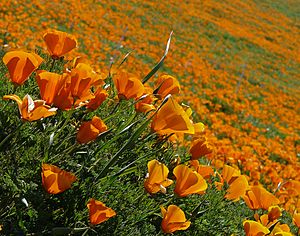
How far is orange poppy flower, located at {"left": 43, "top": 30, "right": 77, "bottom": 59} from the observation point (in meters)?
1.65

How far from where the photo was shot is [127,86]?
1.72 m

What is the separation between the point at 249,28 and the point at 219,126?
1688 cm

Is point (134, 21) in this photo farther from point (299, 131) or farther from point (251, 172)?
point (251, 172)

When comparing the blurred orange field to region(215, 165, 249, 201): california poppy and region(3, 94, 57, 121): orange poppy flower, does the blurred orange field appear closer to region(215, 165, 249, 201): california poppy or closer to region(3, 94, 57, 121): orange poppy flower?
region(215, 165, 249, 201): california poppy

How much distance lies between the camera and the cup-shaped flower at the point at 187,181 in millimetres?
1544

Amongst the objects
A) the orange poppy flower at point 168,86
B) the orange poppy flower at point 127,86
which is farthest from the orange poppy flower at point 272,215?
the orange poppy flower at point 127,86

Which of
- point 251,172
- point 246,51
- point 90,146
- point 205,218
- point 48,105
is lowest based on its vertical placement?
point 246,51

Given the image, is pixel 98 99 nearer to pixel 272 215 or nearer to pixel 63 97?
pixel 63 97

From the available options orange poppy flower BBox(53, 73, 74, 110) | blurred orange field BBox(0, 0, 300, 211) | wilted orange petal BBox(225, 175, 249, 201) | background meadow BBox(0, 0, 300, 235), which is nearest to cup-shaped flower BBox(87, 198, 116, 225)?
background meadow BBox(0, 0, 300, 235)

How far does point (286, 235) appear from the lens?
5.68 ft

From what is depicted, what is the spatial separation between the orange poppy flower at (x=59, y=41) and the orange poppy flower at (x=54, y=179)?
583 millimetres

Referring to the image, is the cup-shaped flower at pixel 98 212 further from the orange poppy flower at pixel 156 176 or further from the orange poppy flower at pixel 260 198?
the orange poppy flower at pixel 260 198

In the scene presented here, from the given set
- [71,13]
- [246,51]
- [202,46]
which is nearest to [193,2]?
[246,51]

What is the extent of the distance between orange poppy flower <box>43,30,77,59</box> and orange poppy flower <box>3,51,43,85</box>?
30 centimetres
